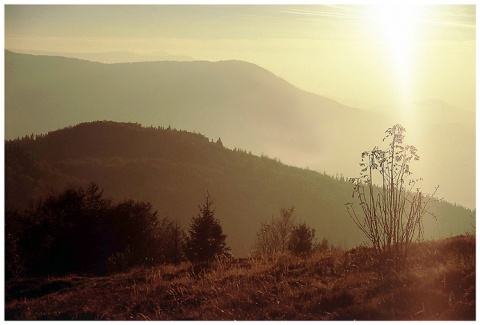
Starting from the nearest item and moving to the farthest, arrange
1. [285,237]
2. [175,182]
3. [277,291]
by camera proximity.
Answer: [277,291], [175,182], [285,237]

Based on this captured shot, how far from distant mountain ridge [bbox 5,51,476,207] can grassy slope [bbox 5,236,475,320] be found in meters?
0.91

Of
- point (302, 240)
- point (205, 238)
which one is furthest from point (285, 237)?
point (205, 238)

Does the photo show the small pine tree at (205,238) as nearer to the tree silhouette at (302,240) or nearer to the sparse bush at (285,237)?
the sparse bush at (285,237)

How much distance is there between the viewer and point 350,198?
944cm

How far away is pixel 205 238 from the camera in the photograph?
9.53 m

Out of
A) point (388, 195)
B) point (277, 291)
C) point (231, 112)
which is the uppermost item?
point (231, 112)

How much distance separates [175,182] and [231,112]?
1.01 metres

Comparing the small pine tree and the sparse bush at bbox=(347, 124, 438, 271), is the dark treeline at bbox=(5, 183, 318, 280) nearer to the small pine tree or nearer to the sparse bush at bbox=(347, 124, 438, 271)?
the small pine tree

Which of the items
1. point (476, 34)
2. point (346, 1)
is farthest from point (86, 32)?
point (476, 34)

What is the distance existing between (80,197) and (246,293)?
2.14 m

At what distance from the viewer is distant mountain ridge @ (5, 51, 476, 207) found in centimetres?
934

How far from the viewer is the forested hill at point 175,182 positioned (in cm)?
942

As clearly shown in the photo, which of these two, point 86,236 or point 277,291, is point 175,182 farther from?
point 277,291

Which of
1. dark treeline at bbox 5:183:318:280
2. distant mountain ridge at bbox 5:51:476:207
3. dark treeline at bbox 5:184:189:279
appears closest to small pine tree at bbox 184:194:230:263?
dark treeline at bbox 5:183:318:280
